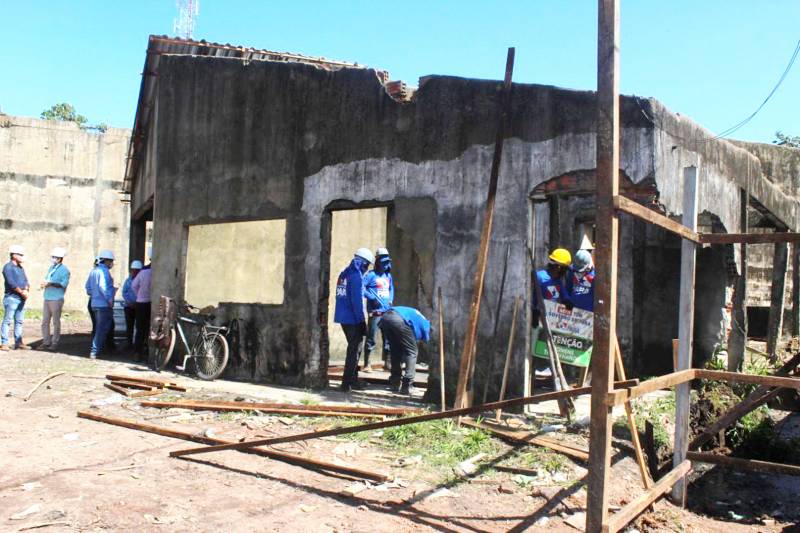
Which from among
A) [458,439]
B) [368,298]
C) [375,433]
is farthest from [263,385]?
[458,439]

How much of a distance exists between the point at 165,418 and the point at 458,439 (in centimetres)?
308

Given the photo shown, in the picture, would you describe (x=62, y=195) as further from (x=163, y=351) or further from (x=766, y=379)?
(x=766, y=379)

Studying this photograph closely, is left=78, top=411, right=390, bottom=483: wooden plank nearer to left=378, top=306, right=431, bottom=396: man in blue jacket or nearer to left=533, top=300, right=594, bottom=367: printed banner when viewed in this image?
left=533, top=300, right=594, bottom=367: printed banner

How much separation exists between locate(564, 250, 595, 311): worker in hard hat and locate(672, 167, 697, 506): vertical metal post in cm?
183

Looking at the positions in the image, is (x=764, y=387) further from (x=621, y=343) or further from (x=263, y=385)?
(x=263, y=385)

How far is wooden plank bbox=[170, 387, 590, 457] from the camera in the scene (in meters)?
3.85

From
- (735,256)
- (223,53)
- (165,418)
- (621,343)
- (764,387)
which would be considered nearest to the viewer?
(764,387)

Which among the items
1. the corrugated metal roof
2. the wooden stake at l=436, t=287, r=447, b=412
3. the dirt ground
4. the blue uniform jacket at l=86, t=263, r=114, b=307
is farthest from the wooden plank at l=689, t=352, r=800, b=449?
the blue uniform jacket at l=86, t=263, r=114, b=307

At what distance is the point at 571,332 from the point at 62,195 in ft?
61.1

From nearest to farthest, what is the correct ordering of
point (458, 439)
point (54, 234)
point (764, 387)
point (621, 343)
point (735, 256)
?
point (764, 387)
point (458, 439)
point (735, 256)
point (621, 343)
point (54, 234)

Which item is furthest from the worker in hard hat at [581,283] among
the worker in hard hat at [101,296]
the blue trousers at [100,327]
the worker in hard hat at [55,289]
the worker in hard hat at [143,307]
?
the worker in hard hat at [55,289]

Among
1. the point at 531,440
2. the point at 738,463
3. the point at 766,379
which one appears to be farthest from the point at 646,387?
the point at 531,440

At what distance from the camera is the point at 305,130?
9.29m

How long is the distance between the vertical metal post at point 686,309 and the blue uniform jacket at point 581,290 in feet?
6.01
